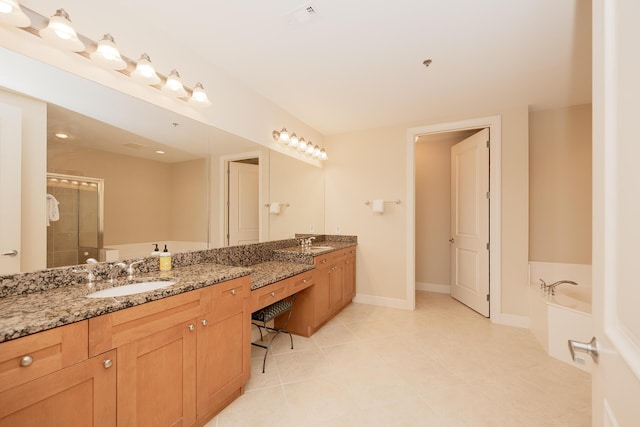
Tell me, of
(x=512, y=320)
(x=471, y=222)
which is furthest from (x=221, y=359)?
(x=471, y=222)

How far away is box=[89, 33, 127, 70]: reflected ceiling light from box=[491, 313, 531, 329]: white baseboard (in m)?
4.09

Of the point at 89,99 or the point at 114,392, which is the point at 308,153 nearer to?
the point at 89,99

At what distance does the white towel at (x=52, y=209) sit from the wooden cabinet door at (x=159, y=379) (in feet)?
2.60

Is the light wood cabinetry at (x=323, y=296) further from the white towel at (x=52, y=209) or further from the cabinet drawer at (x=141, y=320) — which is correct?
the white towel at (x=52, y=209)

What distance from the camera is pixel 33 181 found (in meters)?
1.31

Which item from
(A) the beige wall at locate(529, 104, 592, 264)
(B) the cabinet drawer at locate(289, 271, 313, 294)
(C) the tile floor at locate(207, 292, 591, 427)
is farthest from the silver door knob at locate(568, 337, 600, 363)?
(A) the beige wall at locate(529, 104, 592, 264)

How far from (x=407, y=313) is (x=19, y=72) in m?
3.82

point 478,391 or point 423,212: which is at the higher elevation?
point 423,212

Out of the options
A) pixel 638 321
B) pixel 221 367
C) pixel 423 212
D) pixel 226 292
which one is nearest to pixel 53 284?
pixel 226 292

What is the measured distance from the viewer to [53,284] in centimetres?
134

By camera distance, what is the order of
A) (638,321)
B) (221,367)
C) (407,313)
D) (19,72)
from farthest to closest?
1. (407,313)
2. (221,367)
3. (19,72)
4. (638,321)

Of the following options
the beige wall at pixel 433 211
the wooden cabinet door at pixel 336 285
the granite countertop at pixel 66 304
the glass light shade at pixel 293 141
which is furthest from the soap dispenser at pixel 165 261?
the beige wall at pixel 433 211

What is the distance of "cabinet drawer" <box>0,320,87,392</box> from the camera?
839 mm

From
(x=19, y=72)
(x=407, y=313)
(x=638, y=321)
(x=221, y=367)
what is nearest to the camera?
(x=638, y=321)
